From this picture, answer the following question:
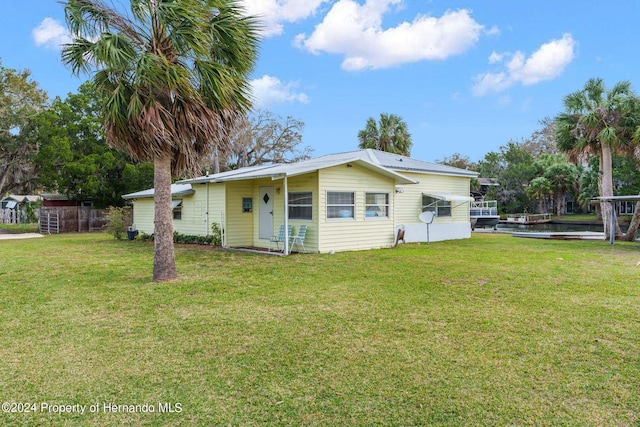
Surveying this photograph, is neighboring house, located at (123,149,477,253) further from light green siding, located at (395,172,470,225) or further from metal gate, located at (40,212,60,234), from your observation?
metal gate, located at (40,212,60,234)

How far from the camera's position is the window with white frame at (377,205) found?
1334cm

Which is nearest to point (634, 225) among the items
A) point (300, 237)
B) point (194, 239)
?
point (300, 237)

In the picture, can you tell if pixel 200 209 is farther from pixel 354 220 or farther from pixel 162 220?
pixel 162 220

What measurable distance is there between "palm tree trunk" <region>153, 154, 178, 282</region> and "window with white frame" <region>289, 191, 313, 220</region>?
5055 mm

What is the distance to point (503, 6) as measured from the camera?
50.5 ft

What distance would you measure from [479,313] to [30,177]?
94.6 ft

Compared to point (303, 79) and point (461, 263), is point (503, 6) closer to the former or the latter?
point (461, 263)

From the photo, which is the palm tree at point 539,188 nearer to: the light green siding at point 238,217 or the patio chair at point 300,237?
the light green siding at point 238,217

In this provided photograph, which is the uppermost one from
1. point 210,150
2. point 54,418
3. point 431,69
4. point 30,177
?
point 431,69

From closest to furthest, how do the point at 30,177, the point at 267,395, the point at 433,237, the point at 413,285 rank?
the point at 267,395 < the point at 413,285 < the point at 433,237 < the point at 30,177

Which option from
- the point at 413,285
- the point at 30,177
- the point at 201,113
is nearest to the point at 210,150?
the point at 201,113

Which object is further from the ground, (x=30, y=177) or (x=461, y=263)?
(x=30, y=177)

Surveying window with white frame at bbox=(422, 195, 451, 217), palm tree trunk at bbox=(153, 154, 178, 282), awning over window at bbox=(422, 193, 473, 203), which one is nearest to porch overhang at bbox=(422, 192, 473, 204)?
awning over window at bbox=(422, 193, 473, 203)

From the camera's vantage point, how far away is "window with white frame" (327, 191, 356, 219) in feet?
40.2
